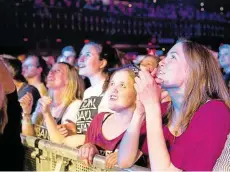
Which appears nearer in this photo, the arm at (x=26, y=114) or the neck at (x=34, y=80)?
the arm at (x=26, y=114)

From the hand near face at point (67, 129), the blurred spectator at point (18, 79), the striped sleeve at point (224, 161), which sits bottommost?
the hand near face at point (67, 129)

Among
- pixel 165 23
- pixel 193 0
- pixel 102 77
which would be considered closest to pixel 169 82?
pixel 102 77

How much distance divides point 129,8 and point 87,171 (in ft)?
19.2

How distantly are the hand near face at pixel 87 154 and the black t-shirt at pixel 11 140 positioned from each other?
10.0 inches

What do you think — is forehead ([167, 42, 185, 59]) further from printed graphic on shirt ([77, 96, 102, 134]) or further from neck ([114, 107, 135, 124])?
printed graphic on shirt ([77, 96, 102, 134])

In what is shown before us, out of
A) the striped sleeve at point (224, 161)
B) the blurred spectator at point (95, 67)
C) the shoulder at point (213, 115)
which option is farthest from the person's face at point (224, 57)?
the striped sleeve at point (224, 161)

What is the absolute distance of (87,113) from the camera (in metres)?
2.25

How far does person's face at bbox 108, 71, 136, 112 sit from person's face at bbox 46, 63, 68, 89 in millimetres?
924

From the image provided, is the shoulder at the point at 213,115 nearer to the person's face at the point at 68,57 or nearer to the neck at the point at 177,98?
the neck at the point at 177,98

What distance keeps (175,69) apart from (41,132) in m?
1.39

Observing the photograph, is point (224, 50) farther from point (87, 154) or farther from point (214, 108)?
point (214, 108)

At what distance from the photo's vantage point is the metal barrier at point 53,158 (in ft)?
5.32

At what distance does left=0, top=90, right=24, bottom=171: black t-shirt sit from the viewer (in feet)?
4.89

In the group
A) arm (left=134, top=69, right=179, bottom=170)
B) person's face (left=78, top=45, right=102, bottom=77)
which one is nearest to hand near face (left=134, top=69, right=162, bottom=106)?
arm (left=134, top=69, right=179, bottom=170)
